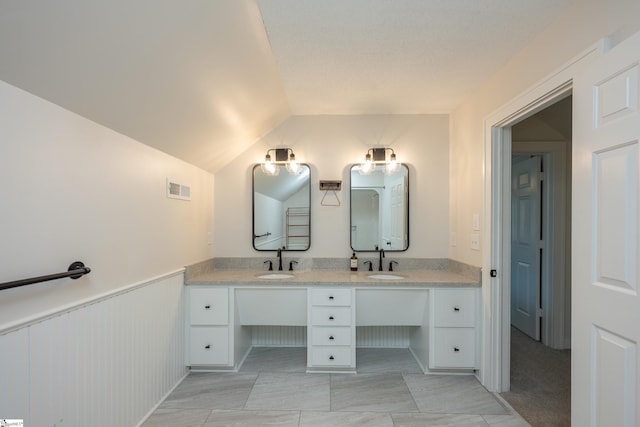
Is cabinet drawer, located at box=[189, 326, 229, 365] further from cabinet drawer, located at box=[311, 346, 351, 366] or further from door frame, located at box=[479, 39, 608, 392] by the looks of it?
door frame, located at box=[479, 39, 608, 392]

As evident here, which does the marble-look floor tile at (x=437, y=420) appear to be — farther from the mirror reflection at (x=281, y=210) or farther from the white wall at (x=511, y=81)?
the mirror reflection at (x=281, y=210)

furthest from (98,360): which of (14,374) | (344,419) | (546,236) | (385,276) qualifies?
(546,236)

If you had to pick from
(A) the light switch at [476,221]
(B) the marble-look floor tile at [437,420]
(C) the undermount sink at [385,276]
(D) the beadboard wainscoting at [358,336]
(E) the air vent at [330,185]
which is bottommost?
(B) the marble-look floor tile at [437,420]

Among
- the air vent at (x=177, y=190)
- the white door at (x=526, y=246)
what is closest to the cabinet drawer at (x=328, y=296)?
the air vent at (x=177, y=190)

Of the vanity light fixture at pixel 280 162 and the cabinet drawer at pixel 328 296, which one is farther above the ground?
the vanity light fixture at pixel 280 162

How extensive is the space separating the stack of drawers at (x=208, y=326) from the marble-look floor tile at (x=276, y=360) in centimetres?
29

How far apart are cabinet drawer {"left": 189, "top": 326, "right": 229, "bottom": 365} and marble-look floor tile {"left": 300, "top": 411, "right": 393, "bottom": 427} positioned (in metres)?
0.85

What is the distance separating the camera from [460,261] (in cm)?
270

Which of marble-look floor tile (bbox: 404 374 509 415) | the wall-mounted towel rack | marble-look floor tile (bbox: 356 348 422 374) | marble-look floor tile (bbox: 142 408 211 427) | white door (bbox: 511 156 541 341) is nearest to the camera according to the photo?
the wall-mounted towel rack

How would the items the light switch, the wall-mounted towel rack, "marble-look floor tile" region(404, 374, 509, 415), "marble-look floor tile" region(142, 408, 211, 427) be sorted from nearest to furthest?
the wall-mounted towel rack < "marble-look floor tile" region(142, 408, 211, 427) < "marble-look floor tile" region(404, 374, 509, 415) < the light switch

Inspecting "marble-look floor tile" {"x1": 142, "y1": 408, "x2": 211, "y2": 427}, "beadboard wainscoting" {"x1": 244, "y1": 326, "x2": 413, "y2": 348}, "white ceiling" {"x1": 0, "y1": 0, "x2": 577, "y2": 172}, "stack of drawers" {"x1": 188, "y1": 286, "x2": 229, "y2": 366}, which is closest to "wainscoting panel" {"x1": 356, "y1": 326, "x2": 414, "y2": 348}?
"beadboard wainscoting" {"x1": 244, "y1": 326, "x2": 413, "y2": 348}

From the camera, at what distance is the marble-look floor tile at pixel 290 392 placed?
6.77ft

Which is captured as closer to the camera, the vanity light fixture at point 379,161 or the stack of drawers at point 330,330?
the stack of drawers at point 330,330

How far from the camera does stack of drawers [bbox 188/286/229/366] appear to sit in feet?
8.00
